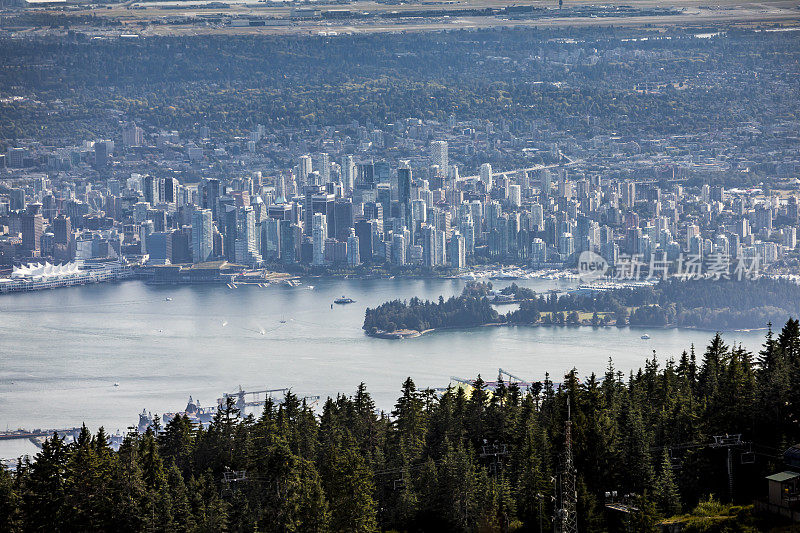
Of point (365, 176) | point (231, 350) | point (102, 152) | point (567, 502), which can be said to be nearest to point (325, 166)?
point (365, 176)

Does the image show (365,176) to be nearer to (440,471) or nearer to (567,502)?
(440,471)

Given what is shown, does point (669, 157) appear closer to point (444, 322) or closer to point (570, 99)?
point (570, 99)

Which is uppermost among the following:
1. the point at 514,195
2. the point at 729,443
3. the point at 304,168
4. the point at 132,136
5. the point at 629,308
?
the point at 132,136

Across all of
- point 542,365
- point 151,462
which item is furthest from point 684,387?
point 542,365

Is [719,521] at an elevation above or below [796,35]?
below

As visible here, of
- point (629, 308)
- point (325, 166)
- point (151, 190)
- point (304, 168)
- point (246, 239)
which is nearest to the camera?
point (629, 308)

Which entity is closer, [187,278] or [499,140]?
[187,278]
